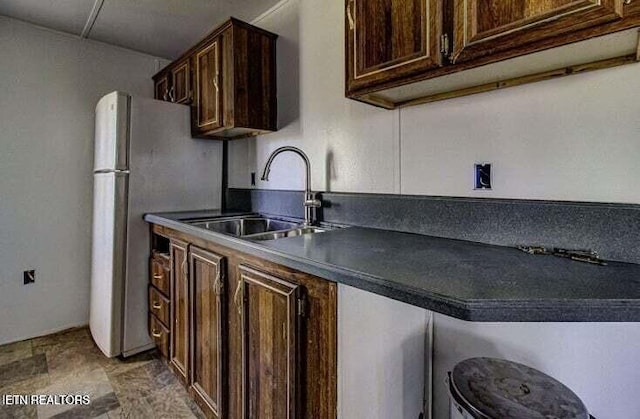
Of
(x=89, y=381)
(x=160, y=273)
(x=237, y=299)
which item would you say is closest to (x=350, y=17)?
(x=237, y=299)

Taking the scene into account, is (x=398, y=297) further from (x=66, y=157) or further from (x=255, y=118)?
(x=66, y=157)

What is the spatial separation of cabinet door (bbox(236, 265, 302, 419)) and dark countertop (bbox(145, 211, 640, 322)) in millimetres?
117

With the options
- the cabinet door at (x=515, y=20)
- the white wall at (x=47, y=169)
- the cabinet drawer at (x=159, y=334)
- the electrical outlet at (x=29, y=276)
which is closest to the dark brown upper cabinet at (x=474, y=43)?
the cabinet door at (x=515, y=20)

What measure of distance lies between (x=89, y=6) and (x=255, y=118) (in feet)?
4.39

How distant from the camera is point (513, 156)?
1.17 metres

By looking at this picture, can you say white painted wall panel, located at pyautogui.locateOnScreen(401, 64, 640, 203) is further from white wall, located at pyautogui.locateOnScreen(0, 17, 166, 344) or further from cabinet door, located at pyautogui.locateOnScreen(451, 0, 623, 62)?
white wall, located at pyautogui.locateOnScreen(0, 17, 166, 344)

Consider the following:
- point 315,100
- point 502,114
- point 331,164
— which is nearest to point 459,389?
point 502,114

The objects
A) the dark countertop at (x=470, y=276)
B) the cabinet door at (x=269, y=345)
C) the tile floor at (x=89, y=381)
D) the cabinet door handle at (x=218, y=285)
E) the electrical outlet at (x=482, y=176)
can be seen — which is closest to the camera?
the dark countertop at (x=470, y=276)

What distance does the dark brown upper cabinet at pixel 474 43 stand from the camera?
80cm

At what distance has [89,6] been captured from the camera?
7.11 feet

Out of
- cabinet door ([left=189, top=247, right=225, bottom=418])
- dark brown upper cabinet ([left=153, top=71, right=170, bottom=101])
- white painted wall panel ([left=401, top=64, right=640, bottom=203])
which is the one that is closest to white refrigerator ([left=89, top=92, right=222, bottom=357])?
dark brown upper cabinet ([left=153, top=71, right=170, bottom=101])

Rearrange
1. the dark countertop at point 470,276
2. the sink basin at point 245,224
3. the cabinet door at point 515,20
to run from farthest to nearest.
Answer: the sink basin at point 245,224 < the cabinet door at point 515,20 < the dark countertop at point 470,276

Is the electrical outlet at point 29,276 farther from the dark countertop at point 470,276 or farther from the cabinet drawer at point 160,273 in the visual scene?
the dark countertop at point 470,276

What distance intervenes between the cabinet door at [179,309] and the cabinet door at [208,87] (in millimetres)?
835
